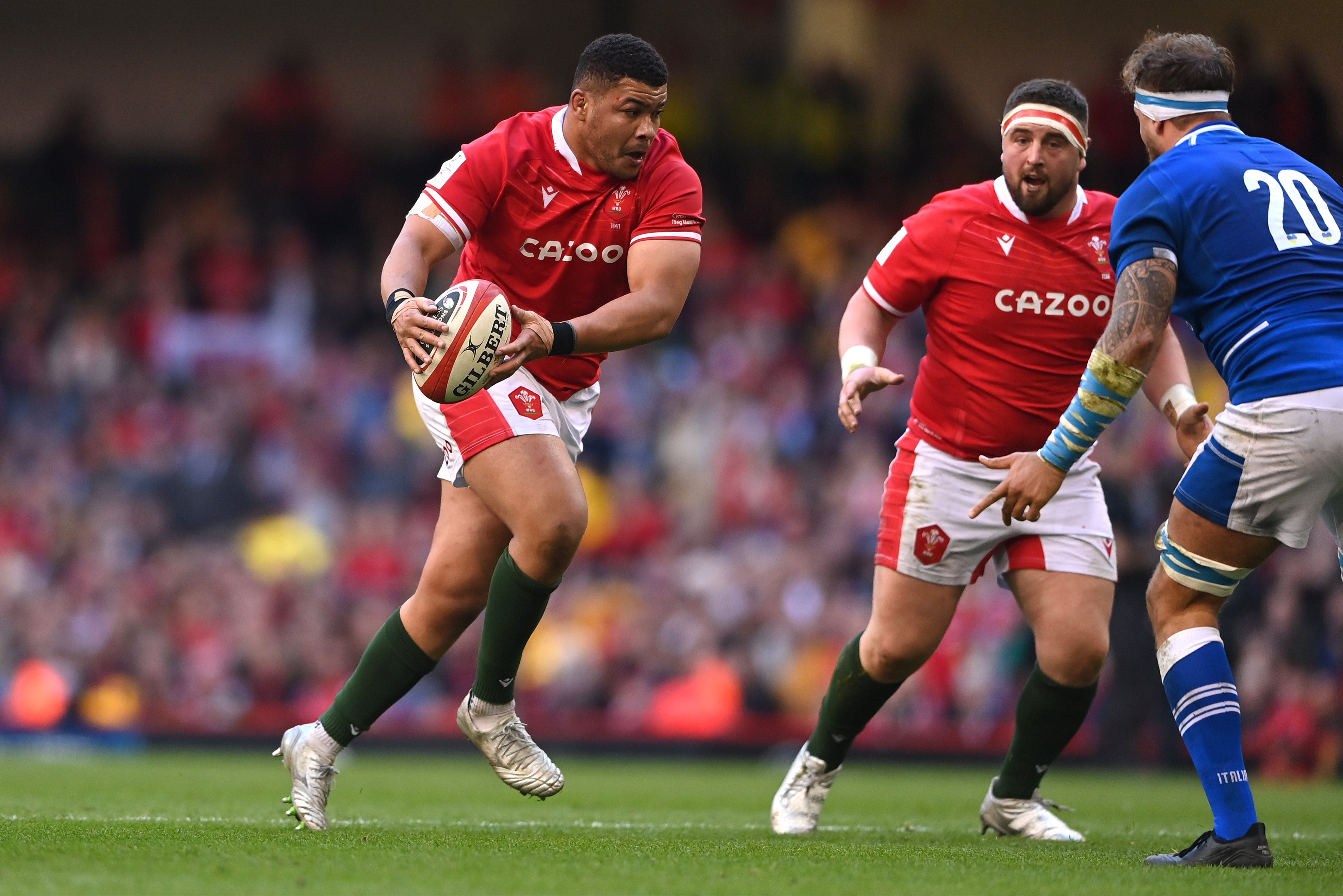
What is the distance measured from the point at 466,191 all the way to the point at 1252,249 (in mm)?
2548

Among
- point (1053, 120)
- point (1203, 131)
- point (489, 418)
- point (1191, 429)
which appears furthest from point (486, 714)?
point (1203, 131)

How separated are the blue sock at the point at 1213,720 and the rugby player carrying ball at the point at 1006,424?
0.82m

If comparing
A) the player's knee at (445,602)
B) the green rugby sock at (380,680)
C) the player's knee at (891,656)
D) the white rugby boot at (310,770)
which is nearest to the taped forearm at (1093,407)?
the player's knee at (891,656)

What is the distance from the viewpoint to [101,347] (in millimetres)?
16312

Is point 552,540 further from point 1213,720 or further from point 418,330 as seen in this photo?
point 1213,720

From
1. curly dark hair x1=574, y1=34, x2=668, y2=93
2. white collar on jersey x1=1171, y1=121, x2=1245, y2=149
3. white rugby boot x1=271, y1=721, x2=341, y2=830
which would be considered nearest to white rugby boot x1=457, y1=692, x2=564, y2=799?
white rugby boot x1=271, y1=721, x2=341, y2=830

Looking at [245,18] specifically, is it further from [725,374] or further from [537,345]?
[537,345]

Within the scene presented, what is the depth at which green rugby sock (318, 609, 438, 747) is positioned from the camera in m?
5.41

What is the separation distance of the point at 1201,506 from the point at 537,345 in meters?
2.04

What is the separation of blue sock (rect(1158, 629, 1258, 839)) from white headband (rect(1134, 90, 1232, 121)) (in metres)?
1.55

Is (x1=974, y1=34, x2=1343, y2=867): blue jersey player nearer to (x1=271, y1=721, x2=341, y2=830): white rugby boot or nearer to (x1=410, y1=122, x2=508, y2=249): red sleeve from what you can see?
(x1=410, y1=122, x2=508, y2=249): red sleeve

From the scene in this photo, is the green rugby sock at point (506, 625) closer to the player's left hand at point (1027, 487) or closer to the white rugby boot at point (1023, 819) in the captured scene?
the player's left hand at point (1027, 487)

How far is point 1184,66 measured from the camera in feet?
15.6

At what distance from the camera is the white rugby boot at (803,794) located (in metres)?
5.79
